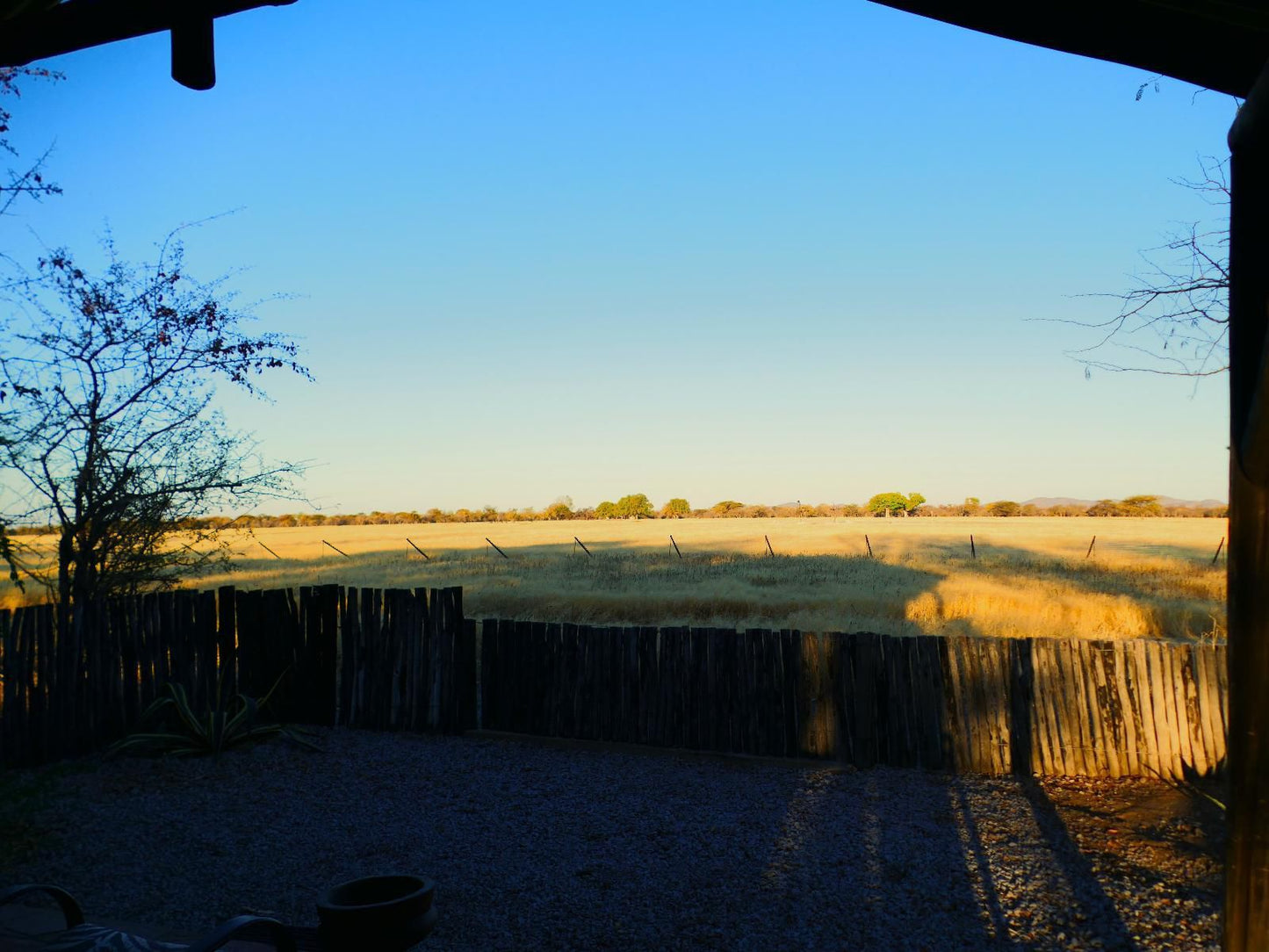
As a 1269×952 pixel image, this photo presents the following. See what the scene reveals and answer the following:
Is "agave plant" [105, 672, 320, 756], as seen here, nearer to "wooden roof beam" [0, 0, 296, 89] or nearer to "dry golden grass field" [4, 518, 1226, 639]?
"dry golden grass field" [4, 518, 1226, 639]

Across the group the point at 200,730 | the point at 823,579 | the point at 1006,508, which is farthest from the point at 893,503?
the point at 200,730

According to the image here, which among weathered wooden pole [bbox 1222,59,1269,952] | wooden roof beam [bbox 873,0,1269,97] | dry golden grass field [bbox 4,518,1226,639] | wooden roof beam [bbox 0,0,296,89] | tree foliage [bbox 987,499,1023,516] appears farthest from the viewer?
tree foliage [bbox 987,499,1023,516]

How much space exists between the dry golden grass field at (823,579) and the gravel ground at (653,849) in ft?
12.3

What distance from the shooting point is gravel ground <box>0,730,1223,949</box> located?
4.41 meters

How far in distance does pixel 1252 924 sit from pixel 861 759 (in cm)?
518

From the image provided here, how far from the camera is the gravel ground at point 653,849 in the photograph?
4.41 m

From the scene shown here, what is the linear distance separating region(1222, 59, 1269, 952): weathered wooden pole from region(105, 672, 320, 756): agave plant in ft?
23.5

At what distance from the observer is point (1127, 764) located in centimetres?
662

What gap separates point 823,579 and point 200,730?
16.0 m

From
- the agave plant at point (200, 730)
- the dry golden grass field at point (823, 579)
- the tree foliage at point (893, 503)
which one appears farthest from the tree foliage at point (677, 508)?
the agave plant at point (200, 730)

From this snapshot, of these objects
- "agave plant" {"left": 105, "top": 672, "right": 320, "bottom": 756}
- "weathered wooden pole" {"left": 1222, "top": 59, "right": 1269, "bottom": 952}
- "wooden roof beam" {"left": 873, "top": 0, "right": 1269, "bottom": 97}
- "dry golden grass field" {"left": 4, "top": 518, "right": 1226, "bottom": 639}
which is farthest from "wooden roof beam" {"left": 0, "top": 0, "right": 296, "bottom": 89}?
"dry golden grass field" {"left": 4, "top": 518, "right": 1226, "bottom": 639}

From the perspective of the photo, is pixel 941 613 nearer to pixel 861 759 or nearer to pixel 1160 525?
pixel 861 759

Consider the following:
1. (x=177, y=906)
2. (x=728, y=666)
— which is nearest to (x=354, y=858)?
(x=177, y=906)

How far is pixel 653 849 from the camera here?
17.7 ft
